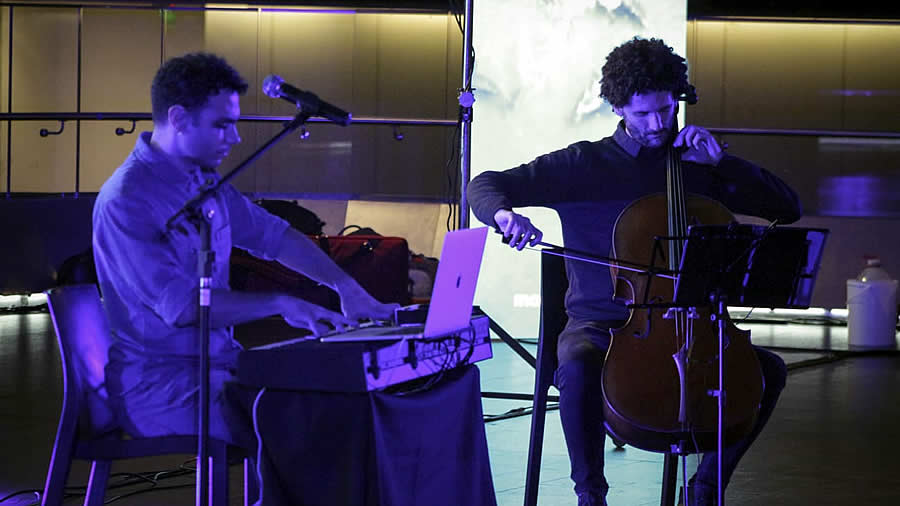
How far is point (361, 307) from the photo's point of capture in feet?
6.98

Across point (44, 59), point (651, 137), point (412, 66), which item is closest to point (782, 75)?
point (412, 66)

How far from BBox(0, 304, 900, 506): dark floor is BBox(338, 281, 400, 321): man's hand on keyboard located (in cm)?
107

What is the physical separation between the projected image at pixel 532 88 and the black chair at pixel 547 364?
243 centimetres

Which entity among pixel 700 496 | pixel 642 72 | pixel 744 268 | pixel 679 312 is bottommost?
pixel 700 496

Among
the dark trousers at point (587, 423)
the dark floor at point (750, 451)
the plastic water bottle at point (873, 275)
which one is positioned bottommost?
the dark floor at point (750, 451)

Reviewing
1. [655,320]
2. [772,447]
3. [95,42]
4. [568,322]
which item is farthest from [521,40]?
[95,42]

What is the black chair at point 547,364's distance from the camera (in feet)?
8.64

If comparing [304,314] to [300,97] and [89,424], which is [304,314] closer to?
[300,97]

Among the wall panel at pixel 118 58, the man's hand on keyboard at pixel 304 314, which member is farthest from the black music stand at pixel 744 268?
the wall panel at pixel 118 58

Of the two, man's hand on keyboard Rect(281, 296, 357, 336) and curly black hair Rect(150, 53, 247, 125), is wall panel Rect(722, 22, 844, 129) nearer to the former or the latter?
curly black hair Rect(150, 53, 247, 125)

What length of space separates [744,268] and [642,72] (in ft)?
2.27

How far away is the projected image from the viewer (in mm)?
5324

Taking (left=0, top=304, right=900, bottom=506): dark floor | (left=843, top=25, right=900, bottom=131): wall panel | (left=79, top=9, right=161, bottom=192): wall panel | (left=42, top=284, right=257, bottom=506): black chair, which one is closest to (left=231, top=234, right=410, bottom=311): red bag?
(left=0, top=304, right=900, bottom=506): dark floor

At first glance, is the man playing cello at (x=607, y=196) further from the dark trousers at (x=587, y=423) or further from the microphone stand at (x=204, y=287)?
Result: the microphone stand at (x=204, y=287)
